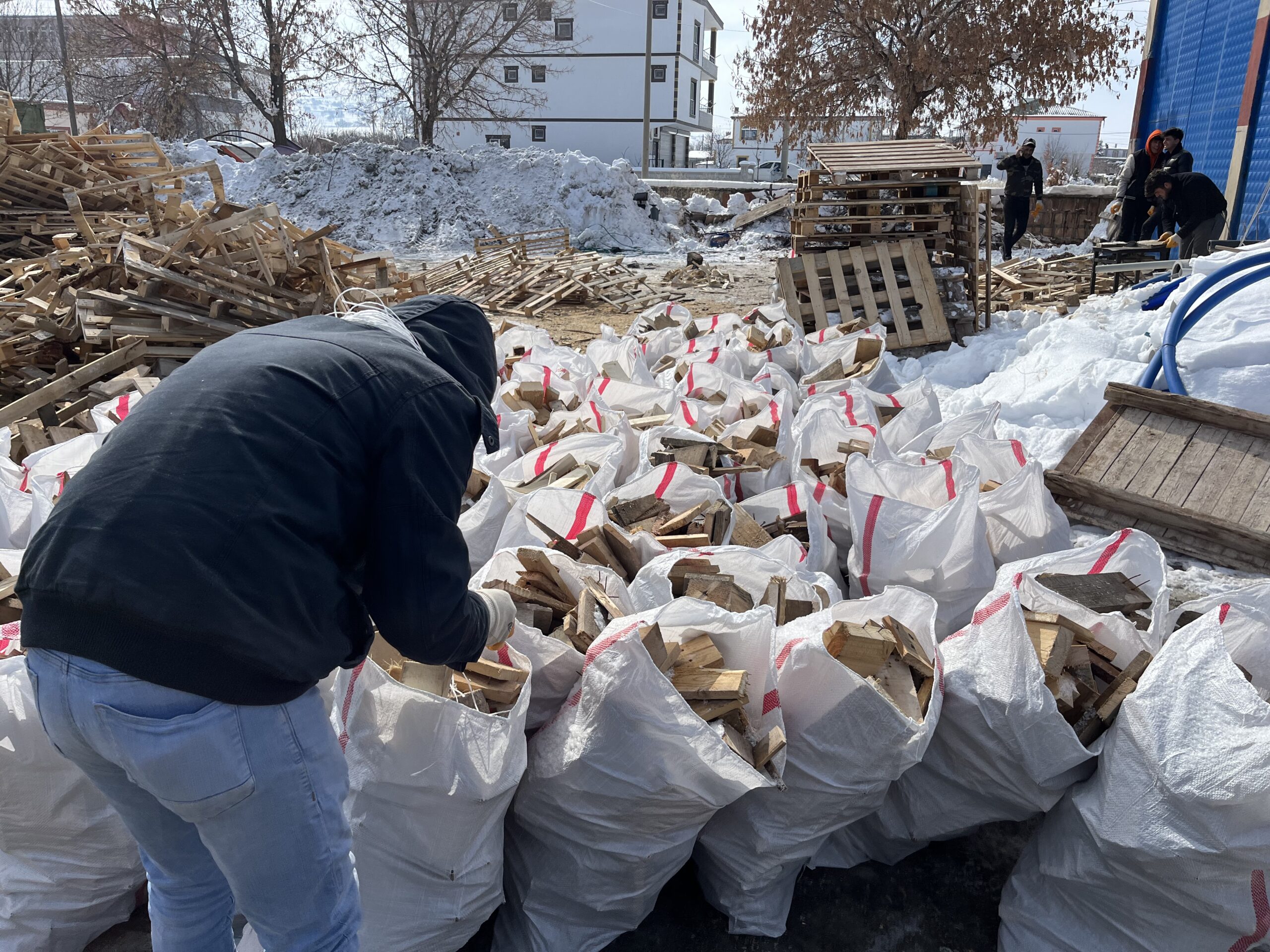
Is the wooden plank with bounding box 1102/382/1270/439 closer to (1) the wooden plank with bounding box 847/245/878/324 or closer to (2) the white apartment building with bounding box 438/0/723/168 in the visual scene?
(1) the wooden plank with bounding box 847/245/878/324

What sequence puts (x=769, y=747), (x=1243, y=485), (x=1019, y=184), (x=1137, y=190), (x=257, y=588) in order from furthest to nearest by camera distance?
(x=1019, y=184) → (x=1137, y=190) → (x=1243, y=485) → (x=769, y=747) → (x=257, y=588)

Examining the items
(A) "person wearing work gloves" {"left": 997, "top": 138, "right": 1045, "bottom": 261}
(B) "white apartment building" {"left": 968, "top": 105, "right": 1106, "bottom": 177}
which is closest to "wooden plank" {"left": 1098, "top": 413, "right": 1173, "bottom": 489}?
(A) "person wearing work gloves" {"left": 997, "top": 138, "right": 1045, "bottom": 261}

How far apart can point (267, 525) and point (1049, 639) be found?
6.50 ft

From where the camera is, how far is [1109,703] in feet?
6.94

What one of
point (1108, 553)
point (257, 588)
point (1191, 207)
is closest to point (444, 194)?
point (1191, 207)

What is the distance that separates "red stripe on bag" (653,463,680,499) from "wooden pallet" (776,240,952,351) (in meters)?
4.70

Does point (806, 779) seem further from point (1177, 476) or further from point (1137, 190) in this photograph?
point (1137, 190)

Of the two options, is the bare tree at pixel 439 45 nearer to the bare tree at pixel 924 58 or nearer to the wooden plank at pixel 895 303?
the bare tree at pixel 924 58

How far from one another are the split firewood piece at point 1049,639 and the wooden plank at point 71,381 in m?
5.20

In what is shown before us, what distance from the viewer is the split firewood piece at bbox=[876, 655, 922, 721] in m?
2.20

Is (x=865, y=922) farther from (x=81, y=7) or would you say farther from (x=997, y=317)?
(x=81, y=7)

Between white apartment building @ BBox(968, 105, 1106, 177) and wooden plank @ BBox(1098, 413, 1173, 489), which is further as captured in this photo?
white apartment building @ BBox(968, 105, 1106, 177)

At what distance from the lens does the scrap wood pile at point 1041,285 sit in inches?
352

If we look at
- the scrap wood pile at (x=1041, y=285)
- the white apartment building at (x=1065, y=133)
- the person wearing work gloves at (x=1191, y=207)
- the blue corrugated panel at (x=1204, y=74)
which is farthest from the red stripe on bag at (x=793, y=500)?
the white apartment building at (x=1065, y=133)
